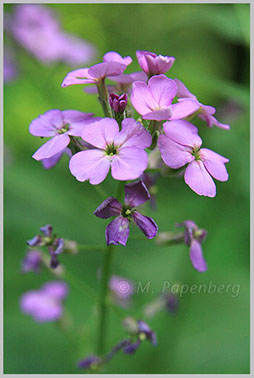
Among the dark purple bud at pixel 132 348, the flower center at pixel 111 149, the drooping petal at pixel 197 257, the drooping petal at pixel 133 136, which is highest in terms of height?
the drooping petal at pixel 133 136

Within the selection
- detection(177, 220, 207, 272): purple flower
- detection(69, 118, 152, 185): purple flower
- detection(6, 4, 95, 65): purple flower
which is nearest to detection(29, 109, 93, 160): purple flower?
detection(69, 118, 152, 185): purple flower

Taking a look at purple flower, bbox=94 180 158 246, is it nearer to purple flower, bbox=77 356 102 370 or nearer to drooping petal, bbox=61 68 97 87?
drooping petal, bbox=61 68 97 87

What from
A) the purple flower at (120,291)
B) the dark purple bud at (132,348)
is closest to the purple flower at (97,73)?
the dark purple bud at (132,348)

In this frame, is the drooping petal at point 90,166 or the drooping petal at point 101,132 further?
the drooping petal at point 101,132

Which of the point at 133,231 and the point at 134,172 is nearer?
the point at 134,172

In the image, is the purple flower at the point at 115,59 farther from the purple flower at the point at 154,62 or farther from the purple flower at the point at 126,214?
the purple flower at the point at 126,214

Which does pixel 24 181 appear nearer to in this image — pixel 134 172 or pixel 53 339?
pixel 53 339

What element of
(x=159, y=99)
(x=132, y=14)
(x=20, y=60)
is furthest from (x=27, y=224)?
(x=132, y=14)
